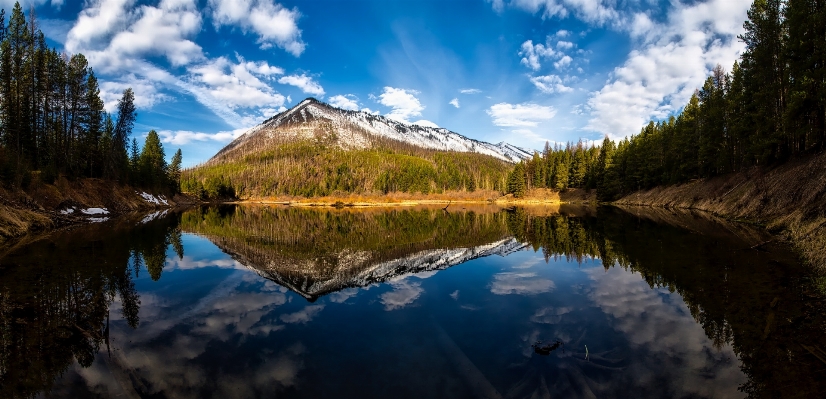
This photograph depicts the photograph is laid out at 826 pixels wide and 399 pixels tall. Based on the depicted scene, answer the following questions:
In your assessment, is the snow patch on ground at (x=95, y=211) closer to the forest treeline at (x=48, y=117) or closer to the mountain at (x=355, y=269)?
the forest treeline at (x=48, y=117)

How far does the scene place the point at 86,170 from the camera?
5009 cm

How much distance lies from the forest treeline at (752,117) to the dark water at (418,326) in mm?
15159

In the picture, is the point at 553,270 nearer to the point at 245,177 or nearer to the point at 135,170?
the point at 135,170

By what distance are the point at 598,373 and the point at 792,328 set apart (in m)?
4.66

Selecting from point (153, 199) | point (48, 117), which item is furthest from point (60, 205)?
point (153, 199)

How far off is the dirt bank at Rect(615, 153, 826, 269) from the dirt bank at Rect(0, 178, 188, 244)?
3839 centimetres

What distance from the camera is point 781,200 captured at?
72.6ft

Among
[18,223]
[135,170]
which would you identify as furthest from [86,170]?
[18,223]

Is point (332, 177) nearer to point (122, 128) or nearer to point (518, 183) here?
point (518, 183)

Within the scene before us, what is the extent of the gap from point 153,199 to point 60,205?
39175mm

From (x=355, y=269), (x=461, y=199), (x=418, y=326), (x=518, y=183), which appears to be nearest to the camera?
(x=418, y=326)

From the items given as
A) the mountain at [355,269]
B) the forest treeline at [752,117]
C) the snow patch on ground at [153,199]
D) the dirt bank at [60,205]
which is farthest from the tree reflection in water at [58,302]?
the snow patch on ground at [153,199]

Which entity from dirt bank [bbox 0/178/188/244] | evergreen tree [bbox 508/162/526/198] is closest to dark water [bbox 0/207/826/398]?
dirt bank [bbox 0/178/188/244]

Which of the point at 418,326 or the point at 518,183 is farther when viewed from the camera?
the point at 518,183
